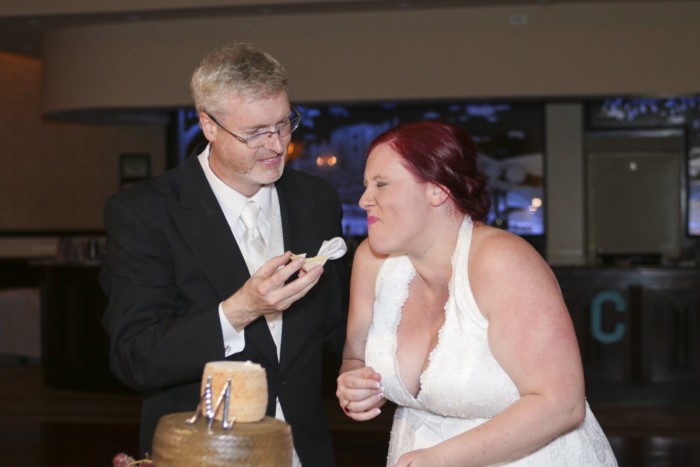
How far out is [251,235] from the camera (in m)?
2.34

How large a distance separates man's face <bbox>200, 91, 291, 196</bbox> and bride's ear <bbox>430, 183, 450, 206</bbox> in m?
0.38

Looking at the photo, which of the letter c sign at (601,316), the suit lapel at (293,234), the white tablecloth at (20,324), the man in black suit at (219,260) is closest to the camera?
the man in black suit at (219,260)

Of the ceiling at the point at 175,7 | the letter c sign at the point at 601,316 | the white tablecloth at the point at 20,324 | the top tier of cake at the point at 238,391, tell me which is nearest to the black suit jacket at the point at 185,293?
the top tier of cake at the point at 238,391

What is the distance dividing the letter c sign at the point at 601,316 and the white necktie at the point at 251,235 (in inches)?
242

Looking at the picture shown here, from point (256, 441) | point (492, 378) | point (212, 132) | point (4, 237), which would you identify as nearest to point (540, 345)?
point (492, 378)

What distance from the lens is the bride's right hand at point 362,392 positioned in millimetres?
1930

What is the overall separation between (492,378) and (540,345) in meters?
0.14

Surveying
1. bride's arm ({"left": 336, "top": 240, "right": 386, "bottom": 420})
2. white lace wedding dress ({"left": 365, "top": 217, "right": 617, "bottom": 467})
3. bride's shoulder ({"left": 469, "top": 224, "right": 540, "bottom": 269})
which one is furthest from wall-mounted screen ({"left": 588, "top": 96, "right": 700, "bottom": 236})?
bride's shoulder ({"left": 469, "top": 224, "right": 540, "bottom": 269})

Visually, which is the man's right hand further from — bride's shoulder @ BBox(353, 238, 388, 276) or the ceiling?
the ceiling

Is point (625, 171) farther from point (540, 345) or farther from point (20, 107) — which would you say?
point (540, 345)

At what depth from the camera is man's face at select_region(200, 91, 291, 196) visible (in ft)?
7.06

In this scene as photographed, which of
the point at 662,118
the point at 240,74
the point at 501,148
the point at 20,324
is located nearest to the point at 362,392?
the point at 240,74

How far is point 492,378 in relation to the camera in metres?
1.92

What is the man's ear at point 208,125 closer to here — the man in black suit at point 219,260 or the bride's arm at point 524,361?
the man in black suit at point 219,260
